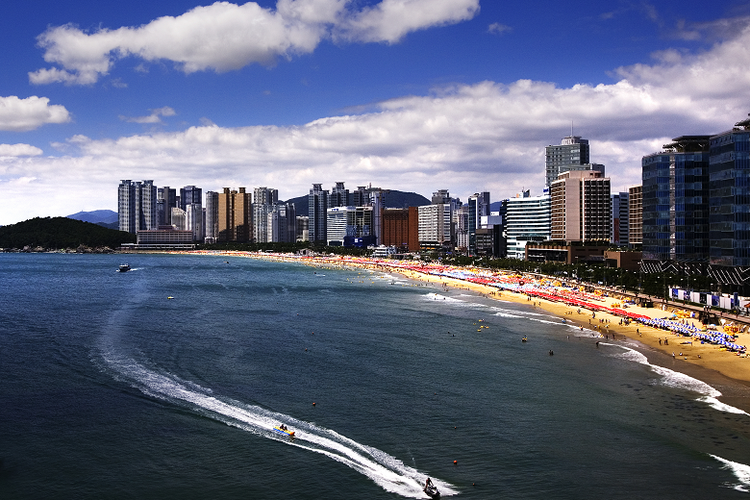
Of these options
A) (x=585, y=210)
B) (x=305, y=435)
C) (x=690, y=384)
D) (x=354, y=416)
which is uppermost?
(x=585, y=210)

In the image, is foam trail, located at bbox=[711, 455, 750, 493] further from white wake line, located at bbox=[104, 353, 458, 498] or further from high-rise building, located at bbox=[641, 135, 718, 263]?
high-rise building, located at bbox=[641, 135, 718, 263]

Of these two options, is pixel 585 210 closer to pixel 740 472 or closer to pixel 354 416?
pixel 354 416

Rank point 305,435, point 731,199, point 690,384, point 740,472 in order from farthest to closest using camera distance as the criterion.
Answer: point 731,199 → point 690,384 → point 305,435 → point 740,472

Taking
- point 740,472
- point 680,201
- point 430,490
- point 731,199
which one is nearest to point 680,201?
point 680,201

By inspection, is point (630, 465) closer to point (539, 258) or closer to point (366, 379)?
point (366, 379)

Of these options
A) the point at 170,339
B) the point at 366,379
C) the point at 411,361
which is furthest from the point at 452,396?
the point at 170,339

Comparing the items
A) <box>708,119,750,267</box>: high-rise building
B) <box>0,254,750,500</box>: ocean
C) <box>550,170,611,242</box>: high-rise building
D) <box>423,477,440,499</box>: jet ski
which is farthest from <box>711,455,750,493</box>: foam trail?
<box>550,170,611,242</box>: high-rise building
